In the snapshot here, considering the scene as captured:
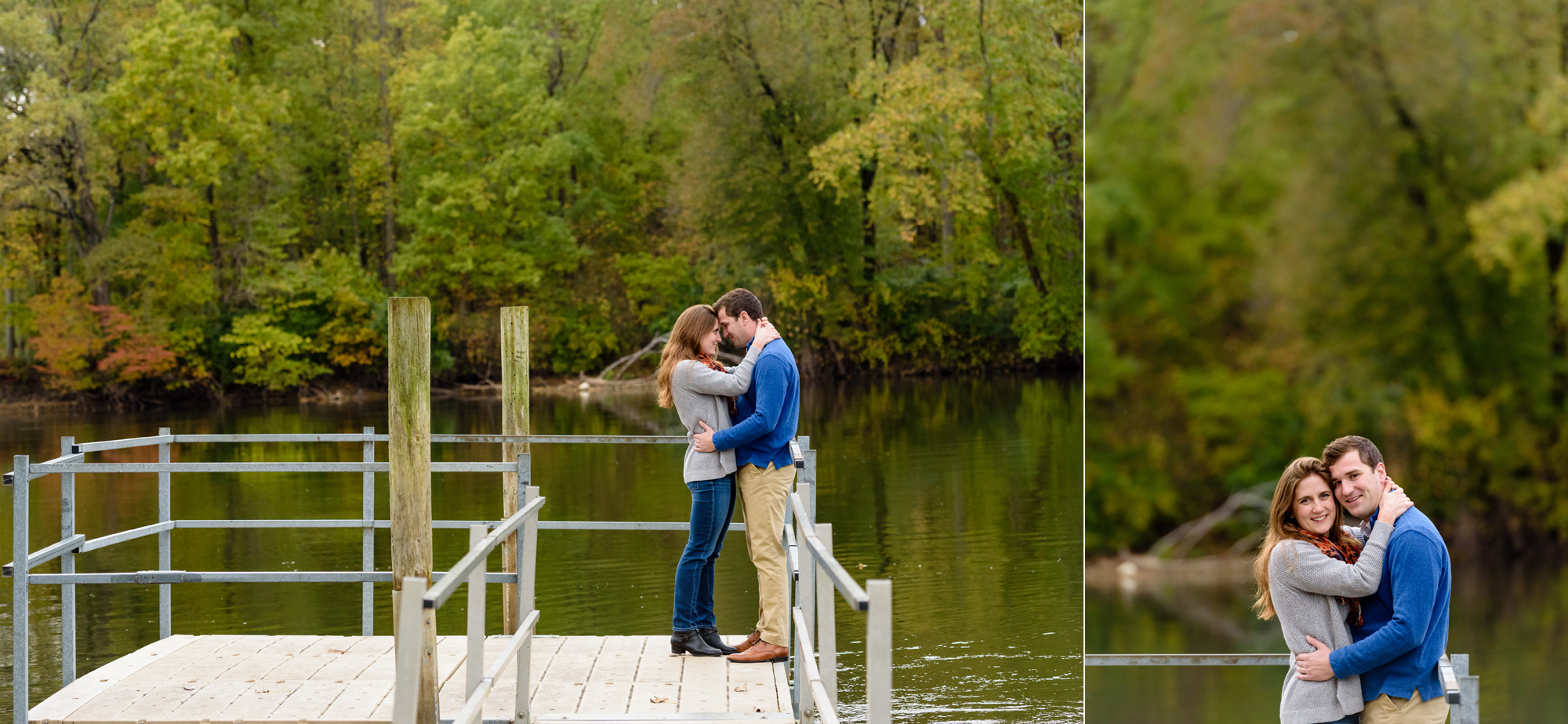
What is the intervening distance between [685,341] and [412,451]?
0.91 meters

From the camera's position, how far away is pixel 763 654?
180 inches

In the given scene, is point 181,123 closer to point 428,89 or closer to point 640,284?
point 428,89

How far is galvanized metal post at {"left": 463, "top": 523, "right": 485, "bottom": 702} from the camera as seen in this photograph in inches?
136

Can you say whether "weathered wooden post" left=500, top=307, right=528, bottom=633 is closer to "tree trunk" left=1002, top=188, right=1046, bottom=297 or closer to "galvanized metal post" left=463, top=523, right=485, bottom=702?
"galvanized metal post" left=463, top=523, right=485, bottom=702

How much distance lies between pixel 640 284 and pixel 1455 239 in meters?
24.4

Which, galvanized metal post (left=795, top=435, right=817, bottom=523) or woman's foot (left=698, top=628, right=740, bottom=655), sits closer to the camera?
galvanized metal post (left=795, top=435, right=817, bottom=523)

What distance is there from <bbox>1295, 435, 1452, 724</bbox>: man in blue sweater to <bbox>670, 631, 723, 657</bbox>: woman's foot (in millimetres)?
2494

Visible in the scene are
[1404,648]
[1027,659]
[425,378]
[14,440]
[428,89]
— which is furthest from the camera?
[428,89]

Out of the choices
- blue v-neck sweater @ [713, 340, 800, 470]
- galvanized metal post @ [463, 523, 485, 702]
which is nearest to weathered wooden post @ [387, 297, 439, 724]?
galvanized metal post @ [463, 523, 485, 702]

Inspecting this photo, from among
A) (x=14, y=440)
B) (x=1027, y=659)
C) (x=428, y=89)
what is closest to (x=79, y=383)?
(x=14, y=440)

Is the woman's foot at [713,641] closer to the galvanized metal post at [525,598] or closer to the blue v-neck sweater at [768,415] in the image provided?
the galvanized metal post at [525,598]

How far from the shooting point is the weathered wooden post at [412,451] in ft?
13.9

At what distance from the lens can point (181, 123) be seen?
1030 inches

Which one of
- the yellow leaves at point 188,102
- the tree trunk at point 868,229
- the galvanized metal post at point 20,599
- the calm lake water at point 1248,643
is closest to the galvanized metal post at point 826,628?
the calm lake water at point 1248,643
